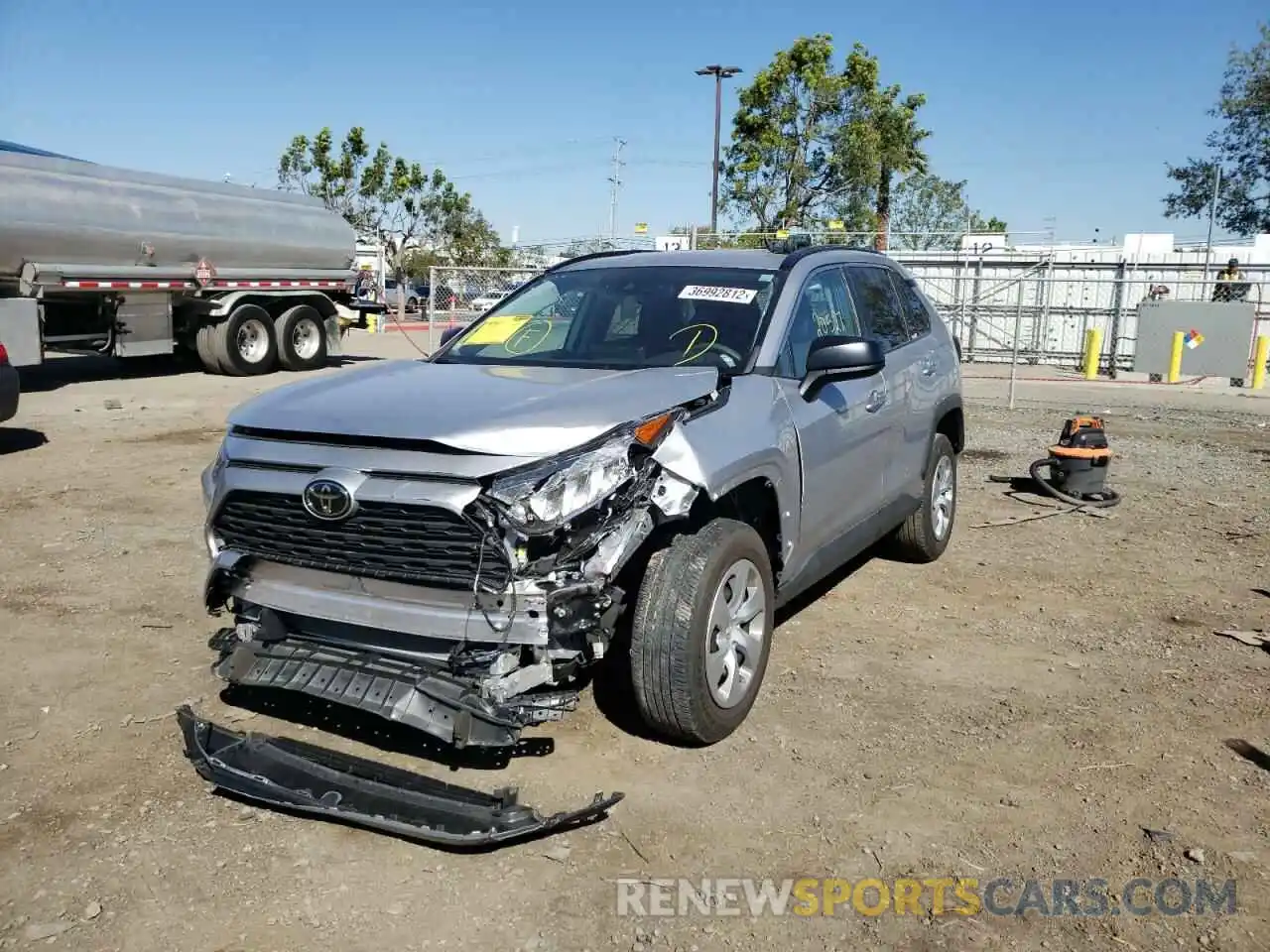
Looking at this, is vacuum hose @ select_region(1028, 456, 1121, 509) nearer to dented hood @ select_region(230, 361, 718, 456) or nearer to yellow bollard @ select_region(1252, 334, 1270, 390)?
dented hood @ select_region(230, 361, 718, 456)

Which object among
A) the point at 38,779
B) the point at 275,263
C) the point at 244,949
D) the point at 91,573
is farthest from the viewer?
the point at 275,263

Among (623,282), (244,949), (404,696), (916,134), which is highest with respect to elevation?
(916,134)

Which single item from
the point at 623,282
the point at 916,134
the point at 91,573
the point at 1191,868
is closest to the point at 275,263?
the point at 91,573

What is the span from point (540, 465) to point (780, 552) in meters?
1.34

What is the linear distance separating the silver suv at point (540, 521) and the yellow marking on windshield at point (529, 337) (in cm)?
15

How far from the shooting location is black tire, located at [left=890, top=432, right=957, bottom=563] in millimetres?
6188

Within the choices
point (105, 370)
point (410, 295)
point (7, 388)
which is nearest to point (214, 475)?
point (7, 388)

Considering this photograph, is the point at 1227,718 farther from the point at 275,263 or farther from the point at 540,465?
the point at 275,263

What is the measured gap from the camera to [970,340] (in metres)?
23.9

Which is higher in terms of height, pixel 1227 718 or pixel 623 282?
pixel 623 282

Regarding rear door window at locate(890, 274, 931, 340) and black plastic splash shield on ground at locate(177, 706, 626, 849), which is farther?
rear door window at locate(890, 274, 931, 340)

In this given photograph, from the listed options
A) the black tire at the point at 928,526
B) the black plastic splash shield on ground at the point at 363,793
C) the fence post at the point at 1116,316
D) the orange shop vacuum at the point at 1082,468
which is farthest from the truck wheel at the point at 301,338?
the black plastic splash shield on ground at the point at 363,793

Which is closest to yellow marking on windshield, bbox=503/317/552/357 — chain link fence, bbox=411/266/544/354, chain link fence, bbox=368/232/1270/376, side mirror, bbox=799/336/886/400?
side mirror, bbox=799/336/886/400

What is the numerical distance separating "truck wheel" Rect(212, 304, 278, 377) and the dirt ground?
11.0m
